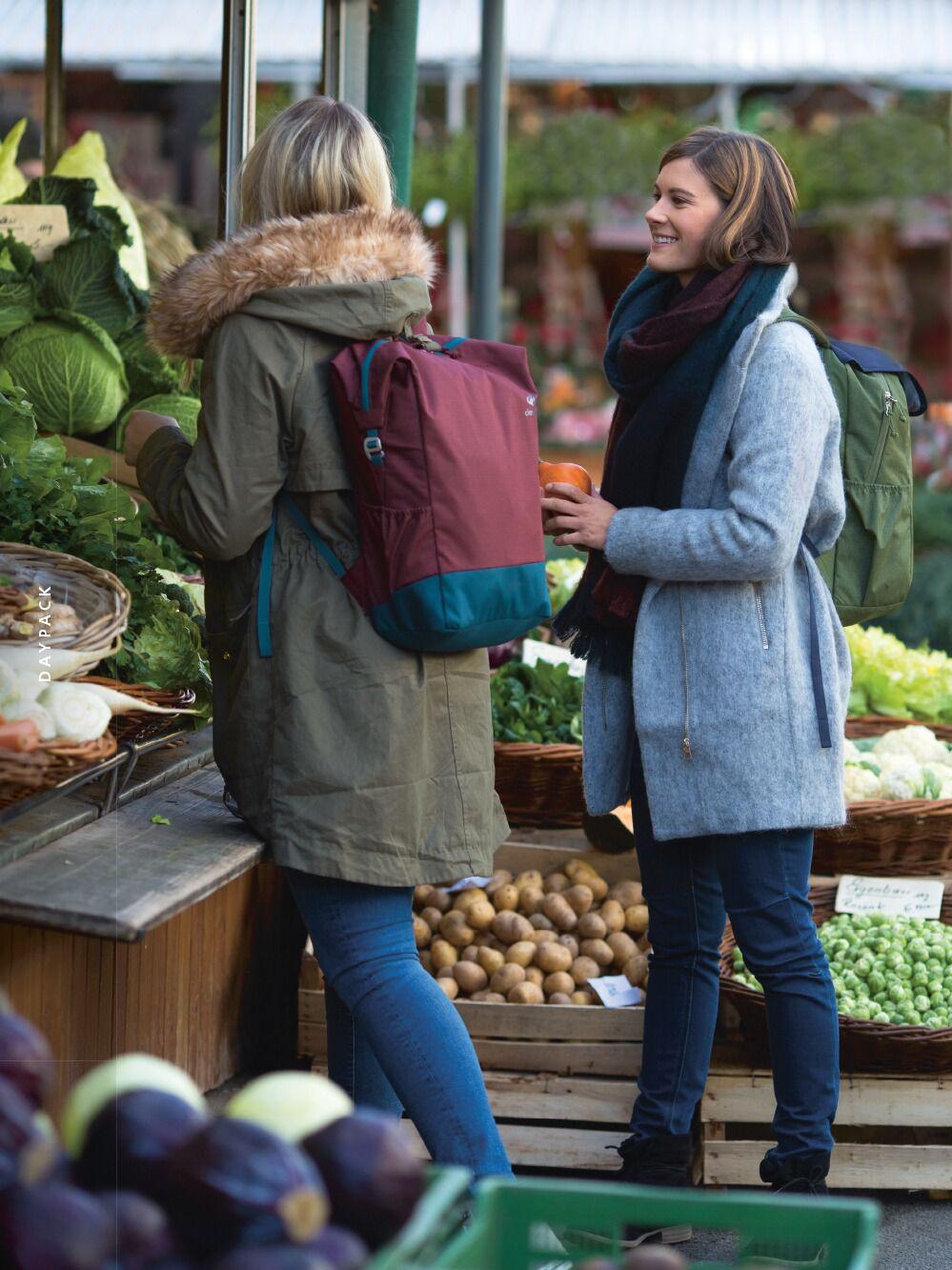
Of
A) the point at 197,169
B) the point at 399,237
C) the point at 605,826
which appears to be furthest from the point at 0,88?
the point at 399,237

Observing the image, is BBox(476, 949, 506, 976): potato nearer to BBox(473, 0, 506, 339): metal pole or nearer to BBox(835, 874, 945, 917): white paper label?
BBox(835, 874, 945, 917): white paper label

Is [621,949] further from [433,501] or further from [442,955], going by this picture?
[433,501]

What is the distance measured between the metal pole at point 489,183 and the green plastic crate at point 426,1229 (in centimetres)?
480

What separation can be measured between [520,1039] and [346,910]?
43.4 inches

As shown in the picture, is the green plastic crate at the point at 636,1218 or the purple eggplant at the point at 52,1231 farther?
the green plastic crate at the point at 636,1218

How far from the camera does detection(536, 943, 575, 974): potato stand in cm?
348

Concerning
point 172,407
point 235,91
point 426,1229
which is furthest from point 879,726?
point 426,1229

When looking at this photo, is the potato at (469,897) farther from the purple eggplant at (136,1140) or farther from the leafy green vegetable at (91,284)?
the purple eggplant at (136,1140)

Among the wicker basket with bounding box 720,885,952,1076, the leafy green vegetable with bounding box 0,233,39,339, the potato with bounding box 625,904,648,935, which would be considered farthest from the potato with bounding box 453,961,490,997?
the leafy green vegetable with bounding box 0,233,39,339

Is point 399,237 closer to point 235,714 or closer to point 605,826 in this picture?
point 235,714

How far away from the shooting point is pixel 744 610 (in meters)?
2.63

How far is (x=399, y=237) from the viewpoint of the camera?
2332 millimetres

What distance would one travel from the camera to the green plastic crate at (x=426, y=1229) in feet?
3.52

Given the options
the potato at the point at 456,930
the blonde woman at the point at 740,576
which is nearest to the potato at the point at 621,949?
the potato at the point at 456,930
